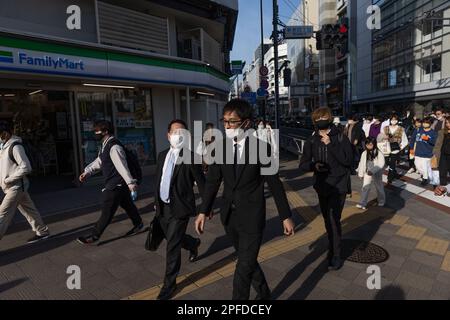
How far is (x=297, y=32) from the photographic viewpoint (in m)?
13.5

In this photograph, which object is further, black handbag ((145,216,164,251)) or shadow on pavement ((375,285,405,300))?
black handbag ((145,216,164,251))

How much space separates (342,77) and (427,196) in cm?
5184

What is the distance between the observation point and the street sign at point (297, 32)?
43.9 ft

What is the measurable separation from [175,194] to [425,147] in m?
6.76

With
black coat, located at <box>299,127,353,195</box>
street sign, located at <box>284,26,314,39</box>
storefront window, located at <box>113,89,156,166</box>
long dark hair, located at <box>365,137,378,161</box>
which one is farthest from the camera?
street sign, located at <box>284,26,314,39</box>

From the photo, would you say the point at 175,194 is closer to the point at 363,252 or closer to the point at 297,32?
the point at 363,252

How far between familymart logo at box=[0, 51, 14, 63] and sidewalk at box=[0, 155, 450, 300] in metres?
3.29

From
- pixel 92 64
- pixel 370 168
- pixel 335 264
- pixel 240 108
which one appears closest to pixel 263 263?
pixel 335 264

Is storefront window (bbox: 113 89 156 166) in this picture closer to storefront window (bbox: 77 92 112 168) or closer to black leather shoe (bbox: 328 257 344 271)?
storefront window (bbox: 77 92 112 168)

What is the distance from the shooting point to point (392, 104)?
37.7m

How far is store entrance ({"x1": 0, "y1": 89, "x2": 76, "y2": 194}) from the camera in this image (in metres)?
10.1

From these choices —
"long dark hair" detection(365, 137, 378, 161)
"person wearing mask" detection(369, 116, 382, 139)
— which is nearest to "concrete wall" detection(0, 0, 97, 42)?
"long dark hair" detection(365, 137, 378, 161)

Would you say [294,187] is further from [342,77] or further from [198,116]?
[342,77]

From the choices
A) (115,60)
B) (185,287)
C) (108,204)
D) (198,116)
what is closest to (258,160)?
(185,287)
